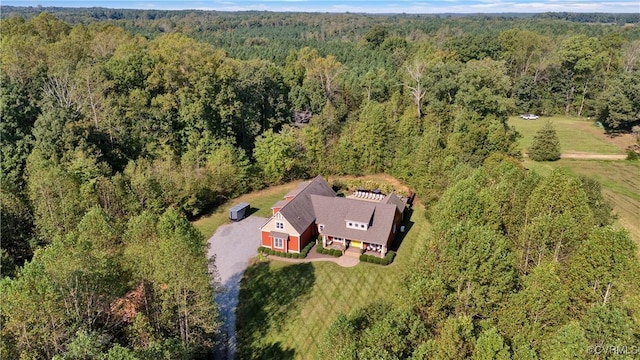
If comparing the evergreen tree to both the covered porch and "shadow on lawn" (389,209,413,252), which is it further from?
the covered porch

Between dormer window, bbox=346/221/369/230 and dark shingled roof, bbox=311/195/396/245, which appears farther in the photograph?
dormer window, bbox=346/221/369/230

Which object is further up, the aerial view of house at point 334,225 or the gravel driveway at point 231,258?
the aerial view of house at point 334,225

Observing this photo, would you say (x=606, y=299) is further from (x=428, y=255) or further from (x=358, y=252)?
(x=358, y=252)

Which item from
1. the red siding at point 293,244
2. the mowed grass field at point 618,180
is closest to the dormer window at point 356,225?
the red siding at point 293,244

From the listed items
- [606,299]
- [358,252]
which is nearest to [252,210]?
[358,252]

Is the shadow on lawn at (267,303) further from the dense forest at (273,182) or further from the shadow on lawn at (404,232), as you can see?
the shadow on lawn at (404,232)

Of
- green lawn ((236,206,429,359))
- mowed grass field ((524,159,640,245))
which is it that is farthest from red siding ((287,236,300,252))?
mowed grass field ((524,159,640,245))

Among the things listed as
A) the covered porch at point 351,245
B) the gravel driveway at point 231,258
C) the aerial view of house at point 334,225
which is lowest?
the gravel driveway at point 231,258

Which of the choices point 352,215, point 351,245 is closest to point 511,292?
point 352,215
